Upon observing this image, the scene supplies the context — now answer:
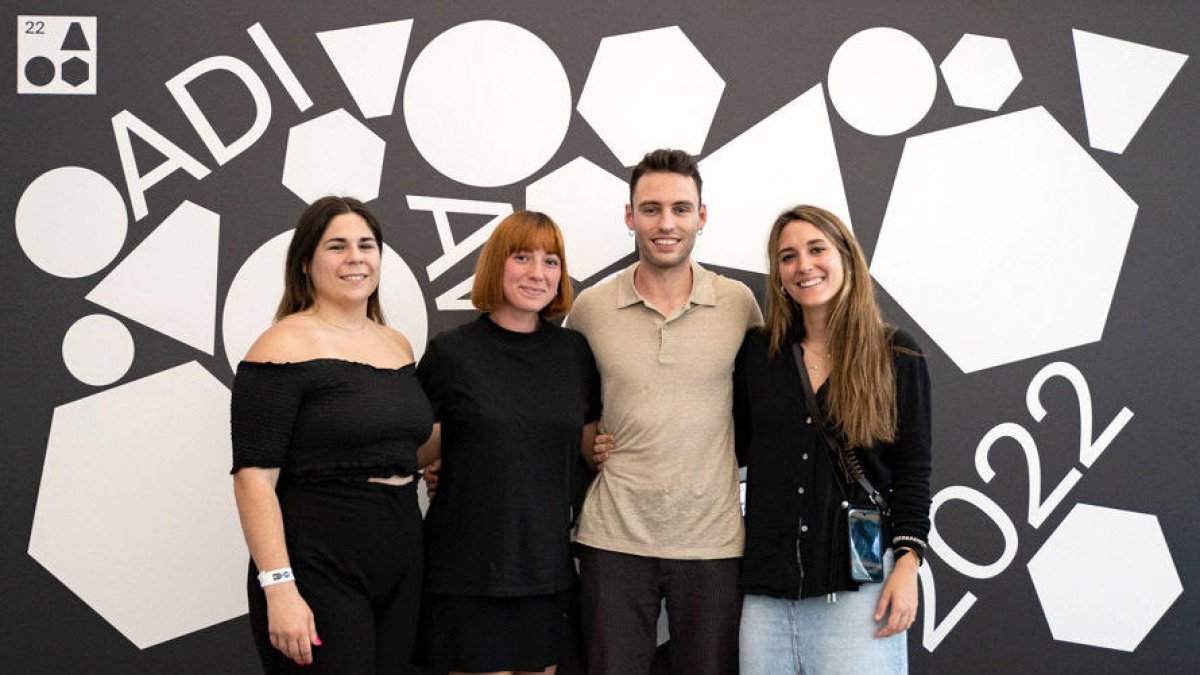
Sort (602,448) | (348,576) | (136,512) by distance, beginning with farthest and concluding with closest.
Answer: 1. (136,512)
2. (602,448)
3. (348,576)

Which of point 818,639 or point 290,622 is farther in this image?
point 818,639

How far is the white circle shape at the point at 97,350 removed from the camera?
2.68 m

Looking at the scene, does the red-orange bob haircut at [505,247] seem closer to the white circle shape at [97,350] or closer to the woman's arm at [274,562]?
the woman's arm at [274,562]

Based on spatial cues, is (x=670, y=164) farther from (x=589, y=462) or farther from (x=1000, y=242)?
(x=1000, y=242)

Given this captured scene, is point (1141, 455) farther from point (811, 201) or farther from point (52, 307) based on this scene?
point (52, 307)

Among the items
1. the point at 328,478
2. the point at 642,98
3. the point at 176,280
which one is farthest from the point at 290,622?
the point at 642,98

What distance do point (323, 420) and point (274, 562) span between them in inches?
11.8

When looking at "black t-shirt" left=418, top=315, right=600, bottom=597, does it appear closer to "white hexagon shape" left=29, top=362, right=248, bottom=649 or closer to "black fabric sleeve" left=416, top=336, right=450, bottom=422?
"black fabric sleeve" left=416, top=336, right=450, bottom=422

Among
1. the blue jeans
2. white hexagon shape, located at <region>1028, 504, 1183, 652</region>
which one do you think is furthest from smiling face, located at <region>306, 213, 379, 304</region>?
white hexagon shape, located at <region>1028, 504, 1183, 652</region>

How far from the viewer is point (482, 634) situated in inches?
80.7

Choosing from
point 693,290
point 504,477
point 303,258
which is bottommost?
point 504,477

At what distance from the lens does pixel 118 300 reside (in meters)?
2.69

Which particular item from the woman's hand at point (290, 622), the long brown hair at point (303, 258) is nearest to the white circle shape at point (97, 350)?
the long brown hair at point (303, 258)

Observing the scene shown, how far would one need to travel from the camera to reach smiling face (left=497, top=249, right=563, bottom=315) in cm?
218
